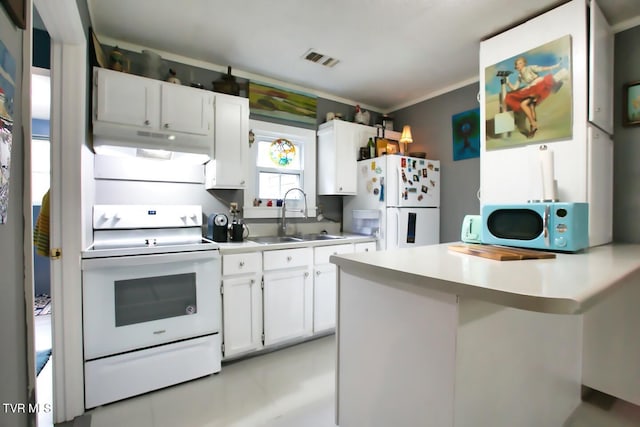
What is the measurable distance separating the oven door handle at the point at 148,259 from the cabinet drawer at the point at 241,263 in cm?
10

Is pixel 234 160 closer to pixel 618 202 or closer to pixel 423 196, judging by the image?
pixel 423 196

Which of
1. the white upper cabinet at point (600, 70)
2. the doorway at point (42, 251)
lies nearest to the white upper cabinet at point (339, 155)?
the white upper cabinet at point (600, 70)

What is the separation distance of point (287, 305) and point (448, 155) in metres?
2.26

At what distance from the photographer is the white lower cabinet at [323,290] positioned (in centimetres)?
262

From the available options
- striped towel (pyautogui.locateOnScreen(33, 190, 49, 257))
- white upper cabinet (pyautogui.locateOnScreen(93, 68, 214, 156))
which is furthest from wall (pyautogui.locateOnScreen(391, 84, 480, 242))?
striped towel (pyautogui.locateOnScreen(33, 190, 49, 257))

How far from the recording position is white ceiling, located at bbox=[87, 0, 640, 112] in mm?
1884

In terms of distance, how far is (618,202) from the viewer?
200cm

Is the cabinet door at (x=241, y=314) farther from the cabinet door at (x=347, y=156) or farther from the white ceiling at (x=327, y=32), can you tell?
the white ceiling at (x=327, y=32)

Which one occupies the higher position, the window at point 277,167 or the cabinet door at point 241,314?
the window at point 277,167

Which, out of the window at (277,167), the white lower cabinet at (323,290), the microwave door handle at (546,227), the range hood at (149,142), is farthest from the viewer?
the window at (277,167)

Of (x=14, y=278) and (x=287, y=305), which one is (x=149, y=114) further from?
(x=287, y=305)

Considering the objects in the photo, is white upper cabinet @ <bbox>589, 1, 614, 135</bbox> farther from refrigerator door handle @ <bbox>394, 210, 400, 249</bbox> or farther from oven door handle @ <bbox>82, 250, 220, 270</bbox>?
oven door handle @ <bbox>82, 250, 220, 270</bbox>

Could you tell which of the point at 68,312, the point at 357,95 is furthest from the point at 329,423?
the point at 357,95

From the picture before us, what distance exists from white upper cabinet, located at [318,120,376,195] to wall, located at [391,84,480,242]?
702 mm
